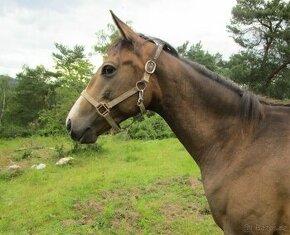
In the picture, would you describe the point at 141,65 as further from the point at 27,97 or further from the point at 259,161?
the point at 27,97

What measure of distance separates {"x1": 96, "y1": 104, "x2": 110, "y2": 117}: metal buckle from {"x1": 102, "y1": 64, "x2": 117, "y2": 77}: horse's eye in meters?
0.24

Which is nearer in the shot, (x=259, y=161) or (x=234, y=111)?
(x=259, y=161)

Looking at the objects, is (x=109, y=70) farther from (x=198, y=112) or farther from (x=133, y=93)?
(x=198, y=112)

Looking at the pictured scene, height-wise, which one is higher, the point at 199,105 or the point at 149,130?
the point at 199,105

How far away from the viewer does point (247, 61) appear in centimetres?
2302

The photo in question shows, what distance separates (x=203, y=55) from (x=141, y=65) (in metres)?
33.8

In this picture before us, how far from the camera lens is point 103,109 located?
2.80 m

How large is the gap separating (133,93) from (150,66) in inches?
9.3

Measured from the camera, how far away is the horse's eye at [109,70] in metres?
2.79

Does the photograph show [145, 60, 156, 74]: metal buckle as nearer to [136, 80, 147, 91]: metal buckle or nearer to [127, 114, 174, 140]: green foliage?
[136, 80, 147, 91]: metal buckle

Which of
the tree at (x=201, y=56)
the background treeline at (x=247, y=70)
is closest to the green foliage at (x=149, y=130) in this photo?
the background treeline at (x=247, y=70)

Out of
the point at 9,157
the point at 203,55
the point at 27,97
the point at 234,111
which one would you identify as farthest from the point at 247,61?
the point at 234,111

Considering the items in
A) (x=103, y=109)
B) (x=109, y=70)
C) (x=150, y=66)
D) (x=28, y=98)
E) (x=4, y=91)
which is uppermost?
(x=150, y=66)

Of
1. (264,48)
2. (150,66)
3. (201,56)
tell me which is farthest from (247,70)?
(150,66)
